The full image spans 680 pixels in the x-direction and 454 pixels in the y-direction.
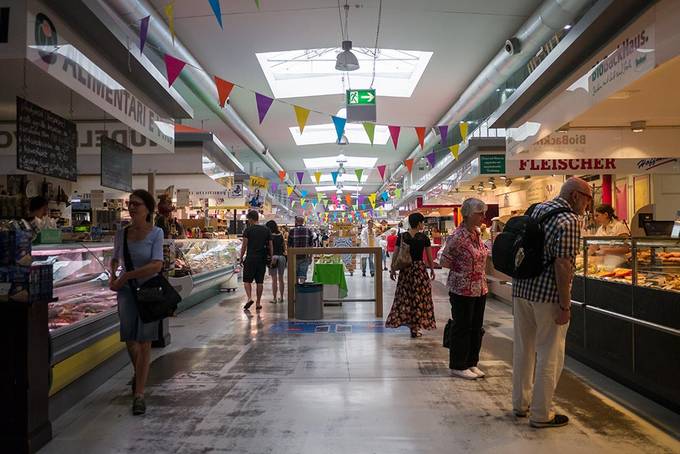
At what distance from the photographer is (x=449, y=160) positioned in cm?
1438

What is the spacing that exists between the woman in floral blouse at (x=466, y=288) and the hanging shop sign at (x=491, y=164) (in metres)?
6.34

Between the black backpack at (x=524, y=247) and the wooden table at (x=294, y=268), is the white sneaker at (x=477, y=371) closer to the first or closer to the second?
the black backpack at (x=524, y=247)

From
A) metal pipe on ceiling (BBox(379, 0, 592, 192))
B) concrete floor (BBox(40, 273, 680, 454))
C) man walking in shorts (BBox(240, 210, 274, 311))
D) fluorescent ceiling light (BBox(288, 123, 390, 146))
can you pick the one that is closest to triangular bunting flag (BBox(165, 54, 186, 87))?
man walking in shorts (BBox(240, 210, 274, 311))

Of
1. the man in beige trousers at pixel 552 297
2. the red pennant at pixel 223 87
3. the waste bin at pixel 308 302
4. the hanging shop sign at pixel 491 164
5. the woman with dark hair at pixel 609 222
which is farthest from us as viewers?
the hanging shop sign at pixel 491 164

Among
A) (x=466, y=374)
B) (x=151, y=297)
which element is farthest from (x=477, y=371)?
(x=151, y=297)

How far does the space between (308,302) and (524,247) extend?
486 centimetres

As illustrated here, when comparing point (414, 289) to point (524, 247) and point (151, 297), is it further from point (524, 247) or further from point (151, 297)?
point (151, 297)

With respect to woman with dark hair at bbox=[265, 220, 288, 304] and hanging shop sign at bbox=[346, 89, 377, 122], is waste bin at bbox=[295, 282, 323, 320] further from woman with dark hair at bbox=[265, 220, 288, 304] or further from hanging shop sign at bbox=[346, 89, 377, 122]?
hanging shop sign at bbox=[346, 89, 377, 122]

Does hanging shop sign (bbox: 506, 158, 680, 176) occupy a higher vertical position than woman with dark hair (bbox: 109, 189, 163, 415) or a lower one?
higher

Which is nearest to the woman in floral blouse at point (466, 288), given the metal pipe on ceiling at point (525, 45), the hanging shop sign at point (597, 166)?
the metal pipe on ceiling at point (525, 45)

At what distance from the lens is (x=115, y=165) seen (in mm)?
6375

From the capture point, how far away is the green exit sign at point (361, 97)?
9.77 m

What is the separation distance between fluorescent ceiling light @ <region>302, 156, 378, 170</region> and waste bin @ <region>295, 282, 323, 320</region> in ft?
46.9

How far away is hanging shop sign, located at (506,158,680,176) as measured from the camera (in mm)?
8898
